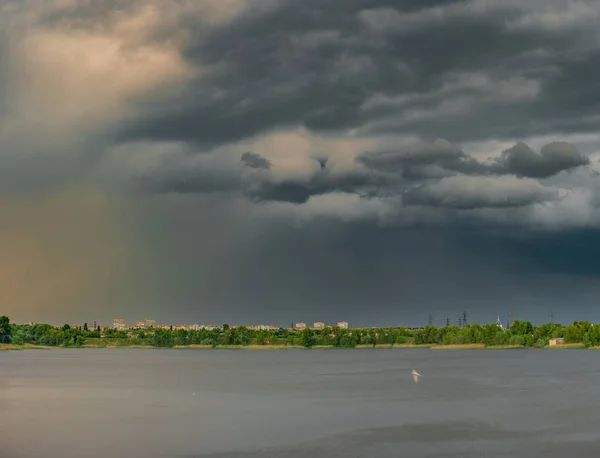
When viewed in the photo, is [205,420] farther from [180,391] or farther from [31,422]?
[180,391]

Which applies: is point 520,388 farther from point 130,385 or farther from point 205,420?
point 130,385

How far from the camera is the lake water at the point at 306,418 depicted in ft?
173

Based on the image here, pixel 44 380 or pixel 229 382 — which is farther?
pixel 44 380

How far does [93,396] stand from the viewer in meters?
98.2

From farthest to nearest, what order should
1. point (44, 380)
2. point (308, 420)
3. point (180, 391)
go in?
1. point (44, 380)
2. point (180, 391)
3. point (308, 420)

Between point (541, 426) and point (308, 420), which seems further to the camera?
point (308, 420)

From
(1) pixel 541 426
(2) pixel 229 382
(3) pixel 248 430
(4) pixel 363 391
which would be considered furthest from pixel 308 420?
(2) pixel 229 382

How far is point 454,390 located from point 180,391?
129 feet

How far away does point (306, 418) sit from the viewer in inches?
2746

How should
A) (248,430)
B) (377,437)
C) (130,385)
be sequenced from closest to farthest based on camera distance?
(377,437)
(248,430)
(130,385)

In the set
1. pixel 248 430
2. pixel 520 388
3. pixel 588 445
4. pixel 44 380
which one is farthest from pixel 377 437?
pixel 44 380

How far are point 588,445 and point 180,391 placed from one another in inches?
2570

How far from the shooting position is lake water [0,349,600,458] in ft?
173

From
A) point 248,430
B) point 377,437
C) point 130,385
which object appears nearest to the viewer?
point 377,437
